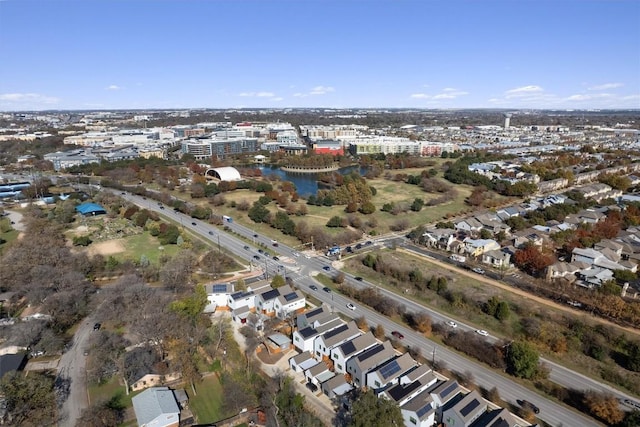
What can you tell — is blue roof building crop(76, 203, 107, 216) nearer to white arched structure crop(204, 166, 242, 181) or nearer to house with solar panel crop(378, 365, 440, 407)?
white arched structure crop(204, 166, 242, 181)

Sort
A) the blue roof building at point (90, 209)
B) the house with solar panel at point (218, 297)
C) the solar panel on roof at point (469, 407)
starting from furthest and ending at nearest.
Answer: the blue roof building at point (90, 209)
the house with solar panel at point (218, 297)
the solar panel on roof at point (469, 407)

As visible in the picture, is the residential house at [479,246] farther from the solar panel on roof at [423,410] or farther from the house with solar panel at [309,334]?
the solar panel on roof at [423,410]

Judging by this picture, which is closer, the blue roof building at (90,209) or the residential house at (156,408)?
the residential house at (156,408)

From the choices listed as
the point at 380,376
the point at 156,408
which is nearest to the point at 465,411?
the point at 380,376

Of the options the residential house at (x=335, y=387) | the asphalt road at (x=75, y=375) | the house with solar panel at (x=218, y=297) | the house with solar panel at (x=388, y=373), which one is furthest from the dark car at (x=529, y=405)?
the asphalt road at (x=75, y=375)

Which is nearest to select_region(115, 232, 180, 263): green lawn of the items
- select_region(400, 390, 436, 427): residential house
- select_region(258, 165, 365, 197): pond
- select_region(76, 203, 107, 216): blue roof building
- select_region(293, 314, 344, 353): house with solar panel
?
select_region(76, 203, 107, 216): blue roof building

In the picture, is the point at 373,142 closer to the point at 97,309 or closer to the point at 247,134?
the point at 247,134

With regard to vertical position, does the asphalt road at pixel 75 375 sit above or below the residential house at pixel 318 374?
below
